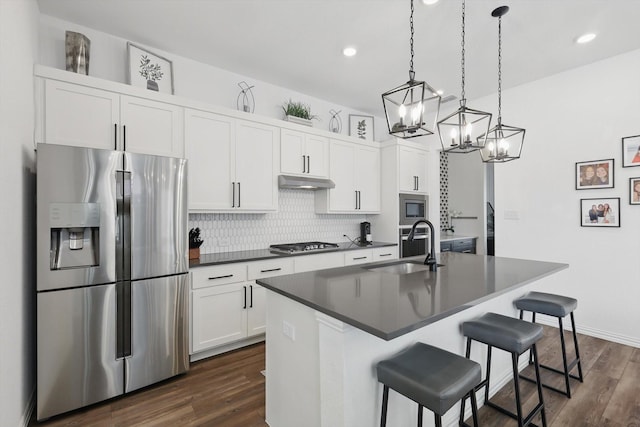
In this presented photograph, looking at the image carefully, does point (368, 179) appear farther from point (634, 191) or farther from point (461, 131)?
point (634, 191)

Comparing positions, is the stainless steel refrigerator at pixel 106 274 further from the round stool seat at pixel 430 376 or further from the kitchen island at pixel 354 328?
the round stool seat at pixel 430 376

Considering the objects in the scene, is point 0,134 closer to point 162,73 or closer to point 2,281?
point 2,281

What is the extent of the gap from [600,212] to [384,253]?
246cm

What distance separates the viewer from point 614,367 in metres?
2.64

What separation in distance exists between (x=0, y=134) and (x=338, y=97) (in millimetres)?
3613

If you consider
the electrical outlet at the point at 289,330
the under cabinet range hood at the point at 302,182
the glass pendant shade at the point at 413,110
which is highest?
the glass pendant shade at the point at 413,110

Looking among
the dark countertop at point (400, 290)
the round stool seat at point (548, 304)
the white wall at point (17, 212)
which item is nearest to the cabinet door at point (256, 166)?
the dark countertop at point (400, 290)

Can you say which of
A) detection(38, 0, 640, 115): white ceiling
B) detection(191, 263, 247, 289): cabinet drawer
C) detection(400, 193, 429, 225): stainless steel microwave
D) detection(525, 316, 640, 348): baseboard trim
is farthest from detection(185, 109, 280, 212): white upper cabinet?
detection(525, 316, 640, 348): baseboard trim

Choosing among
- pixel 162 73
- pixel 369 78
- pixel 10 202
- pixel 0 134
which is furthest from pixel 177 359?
pixel 369 78

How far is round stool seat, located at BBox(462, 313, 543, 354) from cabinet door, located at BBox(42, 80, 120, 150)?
3018mm

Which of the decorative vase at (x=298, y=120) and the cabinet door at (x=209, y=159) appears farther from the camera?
the decorative vase at (x=298, y=120)

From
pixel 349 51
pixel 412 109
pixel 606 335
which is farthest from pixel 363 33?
pixel 606 335

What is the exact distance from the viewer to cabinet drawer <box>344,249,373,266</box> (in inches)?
150

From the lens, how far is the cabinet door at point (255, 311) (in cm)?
300
